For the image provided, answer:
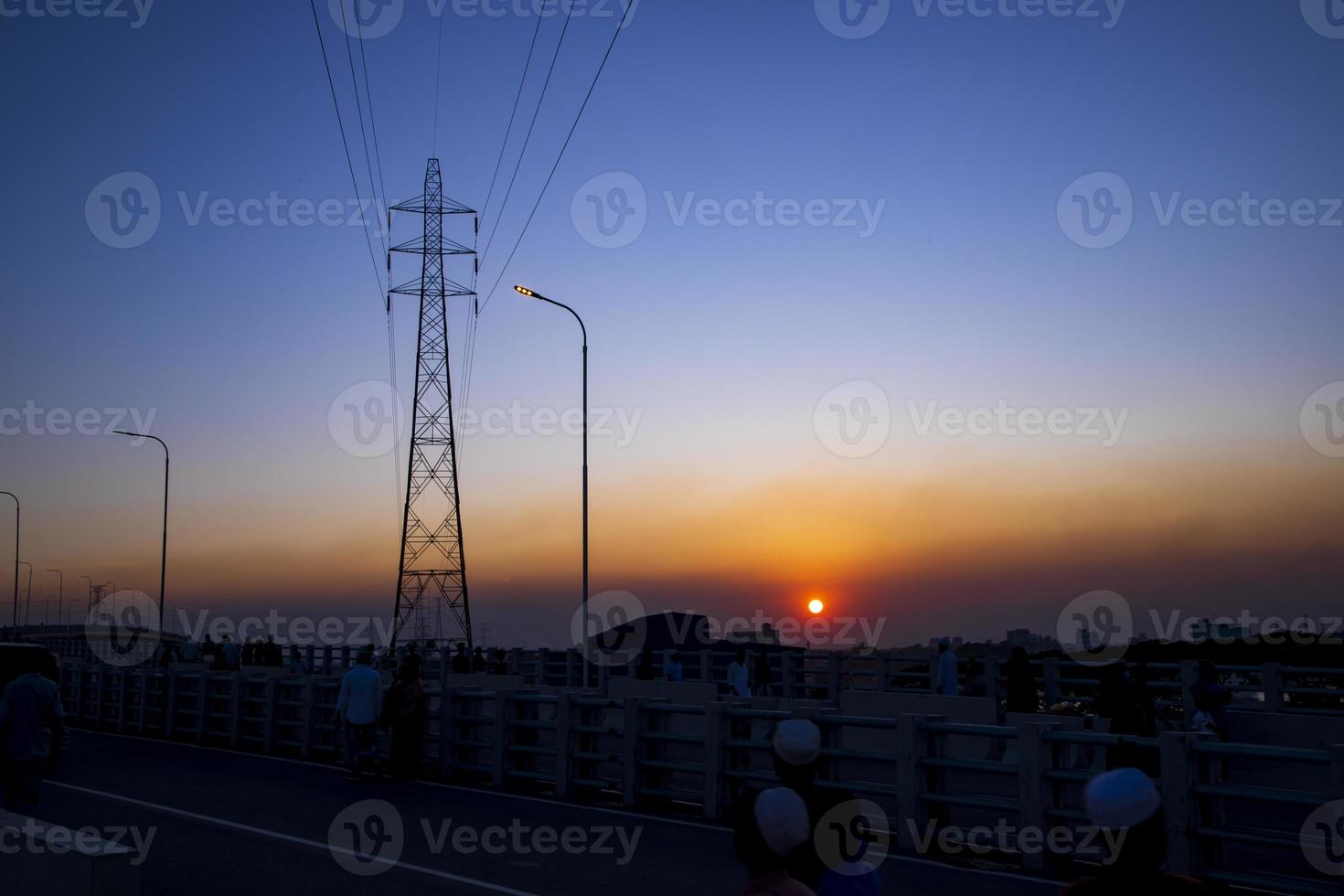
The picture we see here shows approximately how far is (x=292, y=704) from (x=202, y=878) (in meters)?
A: 12.7

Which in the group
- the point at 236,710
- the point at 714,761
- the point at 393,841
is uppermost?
the point at 714,761

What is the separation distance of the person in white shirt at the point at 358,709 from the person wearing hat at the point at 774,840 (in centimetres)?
1574

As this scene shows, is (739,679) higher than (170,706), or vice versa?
(739,679)

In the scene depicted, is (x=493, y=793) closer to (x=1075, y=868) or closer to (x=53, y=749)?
(x=53, y=749)

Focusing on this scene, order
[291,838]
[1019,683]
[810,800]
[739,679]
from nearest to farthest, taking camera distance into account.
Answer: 1. [810,800]
2. [291,838]
3. [1019,683]
4. [739,679]

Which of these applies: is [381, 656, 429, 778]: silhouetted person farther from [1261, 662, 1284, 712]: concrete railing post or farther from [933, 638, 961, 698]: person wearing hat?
[1261, 662, 1284, 712]: concrete railing post

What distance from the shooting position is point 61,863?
5555 mm

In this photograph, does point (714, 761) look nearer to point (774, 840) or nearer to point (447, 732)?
point (447, 732)

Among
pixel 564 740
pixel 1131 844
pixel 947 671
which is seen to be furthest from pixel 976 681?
pixel 1131 844

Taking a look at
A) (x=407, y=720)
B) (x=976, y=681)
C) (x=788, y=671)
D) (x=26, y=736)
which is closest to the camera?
(x=26, y=736)

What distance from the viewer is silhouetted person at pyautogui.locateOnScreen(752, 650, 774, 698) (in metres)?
32.3

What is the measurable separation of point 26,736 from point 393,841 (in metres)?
3.91

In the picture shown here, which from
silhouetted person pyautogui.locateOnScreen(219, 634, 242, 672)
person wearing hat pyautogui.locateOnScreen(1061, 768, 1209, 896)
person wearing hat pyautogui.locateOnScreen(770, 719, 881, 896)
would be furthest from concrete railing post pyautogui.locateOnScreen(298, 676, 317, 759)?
person wearing hat pyautogui.locateOnScreen(1061, 768, 1209, 896)

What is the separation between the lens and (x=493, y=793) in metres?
17.7
